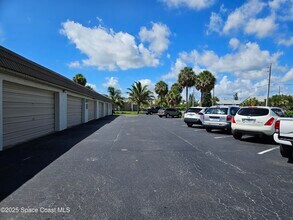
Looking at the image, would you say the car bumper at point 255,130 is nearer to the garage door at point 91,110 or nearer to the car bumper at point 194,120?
the car bumper at point 194,120

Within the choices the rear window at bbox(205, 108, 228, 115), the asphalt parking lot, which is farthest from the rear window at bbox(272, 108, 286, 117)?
the asphalt parking lot

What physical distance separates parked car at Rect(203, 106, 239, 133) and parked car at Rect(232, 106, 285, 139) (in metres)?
2.24

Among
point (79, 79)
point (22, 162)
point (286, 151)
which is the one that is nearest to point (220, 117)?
point (286, 151)

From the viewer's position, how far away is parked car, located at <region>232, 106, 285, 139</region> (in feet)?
29.9

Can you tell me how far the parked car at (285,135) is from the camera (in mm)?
6027

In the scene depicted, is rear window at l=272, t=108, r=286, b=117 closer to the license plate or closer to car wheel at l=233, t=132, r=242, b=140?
the license plate

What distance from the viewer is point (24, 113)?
352 inches

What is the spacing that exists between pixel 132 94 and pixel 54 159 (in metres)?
41.9

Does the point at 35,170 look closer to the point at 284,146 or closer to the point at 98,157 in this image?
the point at 98,157

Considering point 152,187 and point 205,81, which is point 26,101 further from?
point 205,81

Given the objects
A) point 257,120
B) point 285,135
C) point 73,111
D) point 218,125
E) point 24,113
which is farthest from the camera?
point 73,111

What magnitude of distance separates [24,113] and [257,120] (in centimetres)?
991

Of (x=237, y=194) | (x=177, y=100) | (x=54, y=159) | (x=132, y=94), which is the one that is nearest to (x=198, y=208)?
(x=237, y=194)

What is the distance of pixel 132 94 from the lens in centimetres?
4778
